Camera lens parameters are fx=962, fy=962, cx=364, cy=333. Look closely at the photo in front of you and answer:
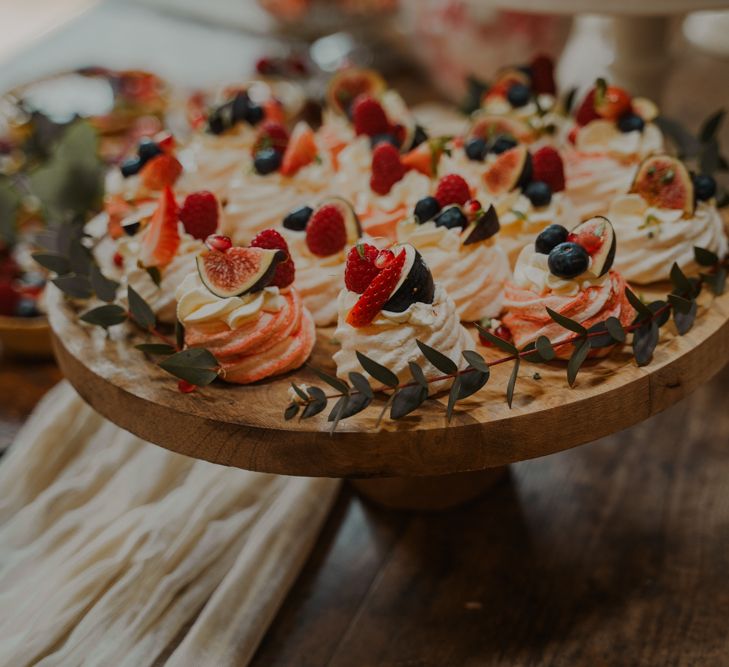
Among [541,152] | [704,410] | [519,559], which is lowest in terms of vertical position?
[704,410]

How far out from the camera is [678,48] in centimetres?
365

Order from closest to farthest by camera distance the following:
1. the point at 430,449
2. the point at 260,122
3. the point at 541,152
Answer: the point at 430,449 → the point at 541,152 → the point at 260,122

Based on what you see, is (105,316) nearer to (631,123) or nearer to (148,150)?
(148,150)

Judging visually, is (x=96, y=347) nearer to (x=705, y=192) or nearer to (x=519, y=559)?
(x=519, y=559)

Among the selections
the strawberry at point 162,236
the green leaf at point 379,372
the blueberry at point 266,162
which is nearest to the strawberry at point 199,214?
the strawberry at point 162,236

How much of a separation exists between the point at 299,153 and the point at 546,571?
45.1 inches

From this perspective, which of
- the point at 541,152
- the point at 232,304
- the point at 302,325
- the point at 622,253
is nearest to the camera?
the point at 232,304

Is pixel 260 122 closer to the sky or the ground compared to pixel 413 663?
closer to the sky

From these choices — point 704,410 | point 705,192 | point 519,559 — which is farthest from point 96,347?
point 704,410

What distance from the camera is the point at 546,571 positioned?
7.20ft

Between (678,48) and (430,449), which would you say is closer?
(430,449)

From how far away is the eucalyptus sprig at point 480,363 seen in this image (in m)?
1.63

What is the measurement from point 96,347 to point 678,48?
268 centimetres

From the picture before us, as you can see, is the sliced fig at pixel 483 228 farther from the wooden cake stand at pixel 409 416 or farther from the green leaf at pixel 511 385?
the green leaf at pixel 511 385
